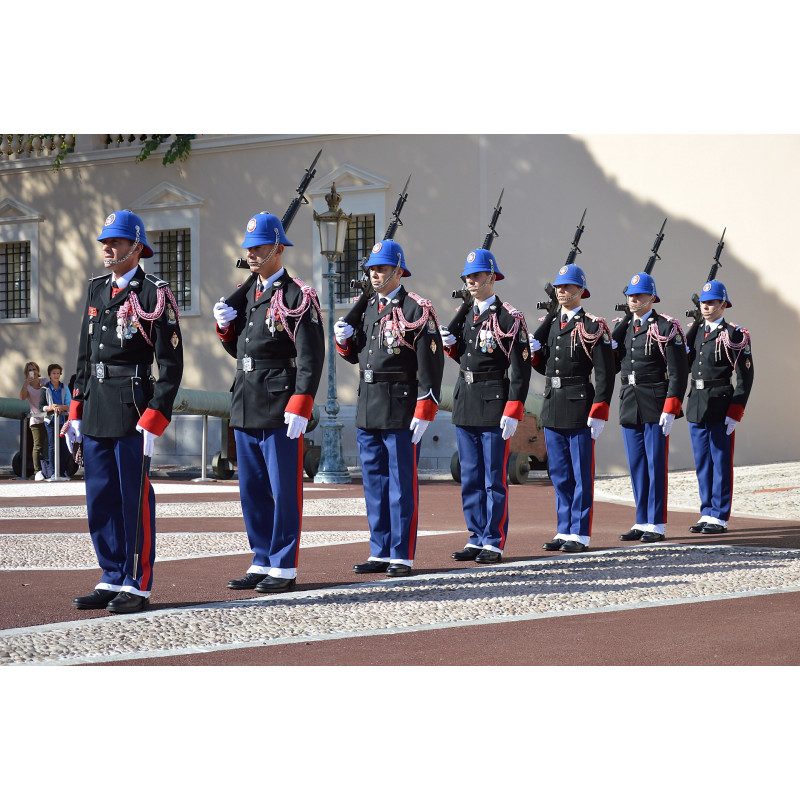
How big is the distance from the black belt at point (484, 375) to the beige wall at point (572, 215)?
39.9 feet

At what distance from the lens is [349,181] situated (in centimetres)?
2355

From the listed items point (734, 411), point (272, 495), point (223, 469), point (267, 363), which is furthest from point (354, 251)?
point (272, 495)

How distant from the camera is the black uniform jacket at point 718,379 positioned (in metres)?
11.1

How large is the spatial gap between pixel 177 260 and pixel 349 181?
414 cm

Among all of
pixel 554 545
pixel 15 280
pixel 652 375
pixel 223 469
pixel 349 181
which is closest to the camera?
A: pixel 554 545

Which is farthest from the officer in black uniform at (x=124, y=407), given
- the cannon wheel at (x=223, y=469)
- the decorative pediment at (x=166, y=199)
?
the decorative pediment at (x=166, y=199)

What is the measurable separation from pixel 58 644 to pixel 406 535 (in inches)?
118

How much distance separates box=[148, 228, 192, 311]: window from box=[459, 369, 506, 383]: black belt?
54.8 ft

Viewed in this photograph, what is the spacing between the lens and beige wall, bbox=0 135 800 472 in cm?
2086

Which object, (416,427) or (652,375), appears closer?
(416,427)

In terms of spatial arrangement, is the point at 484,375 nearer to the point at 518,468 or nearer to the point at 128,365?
the point at 128,365

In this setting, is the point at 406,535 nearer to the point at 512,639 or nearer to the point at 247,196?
the point at 512,639

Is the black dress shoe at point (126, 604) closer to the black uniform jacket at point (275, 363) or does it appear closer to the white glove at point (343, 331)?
the black uniform jacket at point (275, 363)
